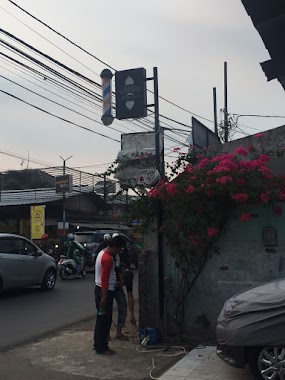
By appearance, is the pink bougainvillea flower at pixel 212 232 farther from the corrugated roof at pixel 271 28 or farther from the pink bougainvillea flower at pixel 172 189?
the corrugated roof at pixel 271 28

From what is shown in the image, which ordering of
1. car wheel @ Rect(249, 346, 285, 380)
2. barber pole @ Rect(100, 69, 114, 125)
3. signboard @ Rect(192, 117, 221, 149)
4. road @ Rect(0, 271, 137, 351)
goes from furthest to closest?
barber pole @ Rect(100, 69, 114, 125)
signboard @ Rect(192, 117, 221, 149)
road @ Rect(0, 271, 137, 351)
car wheel @ Rect(249, 346, 285, 380)

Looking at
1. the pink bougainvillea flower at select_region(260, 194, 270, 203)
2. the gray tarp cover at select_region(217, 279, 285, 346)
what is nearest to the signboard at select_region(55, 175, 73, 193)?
the pink bougainvillea flower at select_region(260, 194, 270, 203)

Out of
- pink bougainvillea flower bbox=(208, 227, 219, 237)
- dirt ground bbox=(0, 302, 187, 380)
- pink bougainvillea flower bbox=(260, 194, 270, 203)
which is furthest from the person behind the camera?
pink bougainvillea flower bbox=(208, 227, 219, 237)

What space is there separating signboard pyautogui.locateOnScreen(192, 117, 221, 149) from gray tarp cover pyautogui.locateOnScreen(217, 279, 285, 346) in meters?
3.92

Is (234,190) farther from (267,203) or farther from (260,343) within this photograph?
(260,343)

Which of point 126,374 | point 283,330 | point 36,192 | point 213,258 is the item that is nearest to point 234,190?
point 213,258

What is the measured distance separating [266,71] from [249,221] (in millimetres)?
4151

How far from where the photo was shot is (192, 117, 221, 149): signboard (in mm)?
9344

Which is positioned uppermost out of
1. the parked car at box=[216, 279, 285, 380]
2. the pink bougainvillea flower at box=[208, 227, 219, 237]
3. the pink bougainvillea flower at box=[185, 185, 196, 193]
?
the pink bougainvillea flower at box=[185, 185, 196, 193]

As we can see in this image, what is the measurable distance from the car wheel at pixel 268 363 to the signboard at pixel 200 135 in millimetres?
4554

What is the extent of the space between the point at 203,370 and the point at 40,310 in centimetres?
617

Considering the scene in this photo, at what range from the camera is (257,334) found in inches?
218

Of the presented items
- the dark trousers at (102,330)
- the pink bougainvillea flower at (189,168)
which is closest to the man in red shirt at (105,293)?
the dark trousers at (102,330)

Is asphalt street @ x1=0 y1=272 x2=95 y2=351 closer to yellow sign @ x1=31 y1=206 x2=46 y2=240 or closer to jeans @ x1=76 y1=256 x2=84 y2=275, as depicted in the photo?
jeans @ x1=76 y1=256 x2=84 y2=275
